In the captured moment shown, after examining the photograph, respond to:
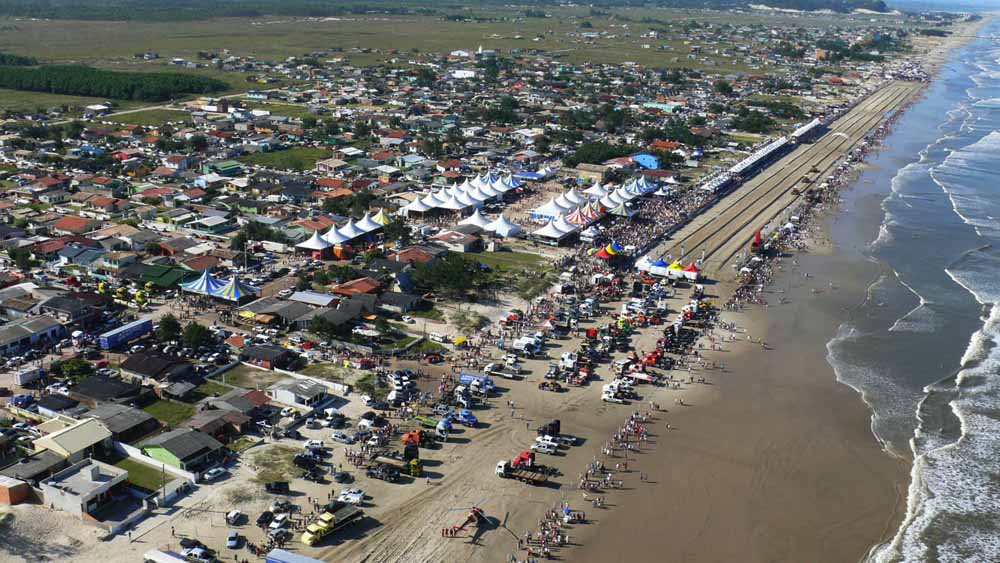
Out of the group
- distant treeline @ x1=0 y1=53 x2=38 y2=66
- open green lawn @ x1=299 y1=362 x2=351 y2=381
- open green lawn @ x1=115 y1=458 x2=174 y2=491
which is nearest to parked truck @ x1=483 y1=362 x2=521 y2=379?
open green lawn @ x1=299 y1=362 x2=351 y2=381

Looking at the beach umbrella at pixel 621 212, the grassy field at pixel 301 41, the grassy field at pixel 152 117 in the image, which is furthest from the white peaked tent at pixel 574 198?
the grassy field at pixel 301 41

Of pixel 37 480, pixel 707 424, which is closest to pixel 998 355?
pixel 707 424

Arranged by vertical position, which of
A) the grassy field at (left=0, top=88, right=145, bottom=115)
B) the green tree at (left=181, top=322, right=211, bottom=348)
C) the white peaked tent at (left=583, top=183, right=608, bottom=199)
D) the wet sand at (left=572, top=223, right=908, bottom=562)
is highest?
the grassy field at (left=0, top=88, right=145, bottom=115)

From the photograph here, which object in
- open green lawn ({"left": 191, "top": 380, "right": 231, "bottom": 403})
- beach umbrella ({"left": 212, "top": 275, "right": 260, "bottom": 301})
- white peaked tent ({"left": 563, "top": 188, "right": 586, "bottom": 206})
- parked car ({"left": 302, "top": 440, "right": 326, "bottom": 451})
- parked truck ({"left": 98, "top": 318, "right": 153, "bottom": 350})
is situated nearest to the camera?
parked car ({"left": 302, "top": 440, "right": 326, "bottom": 451})

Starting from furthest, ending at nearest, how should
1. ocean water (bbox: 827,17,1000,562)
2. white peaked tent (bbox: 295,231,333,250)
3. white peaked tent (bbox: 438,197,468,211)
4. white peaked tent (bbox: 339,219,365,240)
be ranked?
white peaked tent (bbox: 438,197,468,211) → white peaked tent (bbox: 339,219,365,240) → white peaked tent (bbox: 295,231,333,250) → ocean water (bbox: 827,17,1000,562)

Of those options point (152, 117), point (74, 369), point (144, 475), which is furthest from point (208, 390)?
point (152, 117)

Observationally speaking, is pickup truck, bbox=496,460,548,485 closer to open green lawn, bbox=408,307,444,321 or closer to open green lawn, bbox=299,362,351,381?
open green lawn, bbox=299,362,351,381
